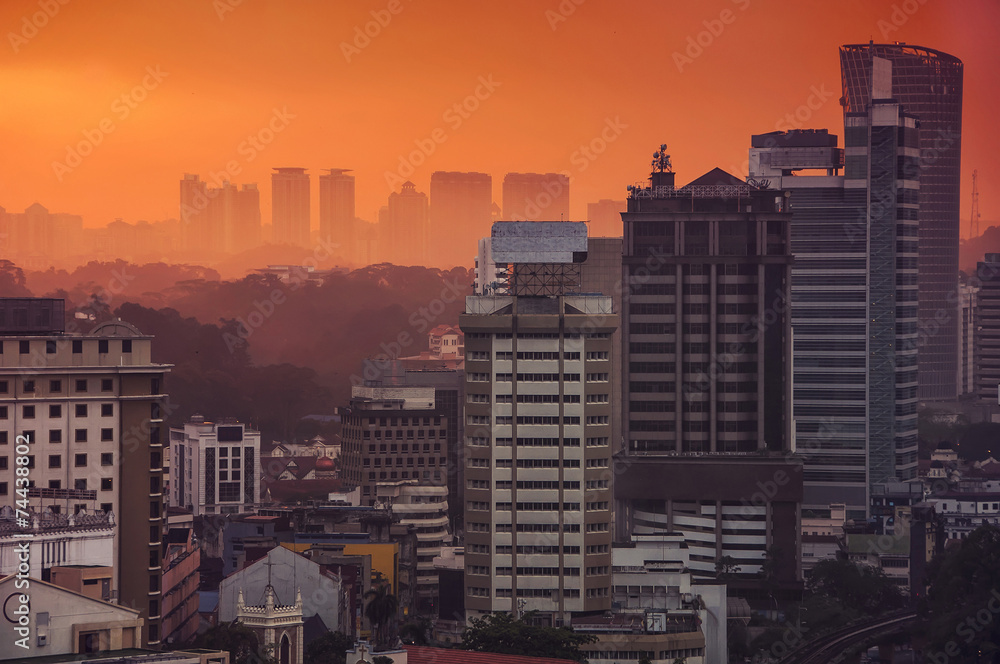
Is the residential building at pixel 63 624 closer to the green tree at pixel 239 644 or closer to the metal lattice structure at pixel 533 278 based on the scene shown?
the green tree at pixel 239 644

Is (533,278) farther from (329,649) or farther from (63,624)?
(63,624)

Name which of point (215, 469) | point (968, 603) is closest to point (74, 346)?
point (968, 603)

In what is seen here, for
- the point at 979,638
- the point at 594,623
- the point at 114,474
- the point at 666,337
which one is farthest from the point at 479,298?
the point at 666,337

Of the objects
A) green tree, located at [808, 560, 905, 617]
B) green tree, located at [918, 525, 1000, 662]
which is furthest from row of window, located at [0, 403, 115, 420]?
green tree, located at [808, 560, 905, 617]

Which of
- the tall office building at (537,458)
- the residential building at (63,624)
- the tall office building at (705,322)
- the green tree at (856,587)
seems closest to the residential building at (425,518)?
the tall office building at (705,322)

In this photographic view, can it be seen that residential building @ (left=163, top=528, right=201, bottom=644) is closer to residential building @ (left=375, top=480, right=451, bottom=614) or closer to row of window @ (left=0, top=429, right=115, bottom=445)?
row of window @ (left=0, top=429, right=115, bottom=445)

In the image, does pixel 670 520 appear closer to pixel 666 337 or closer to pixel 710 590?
A: pixel 666 337

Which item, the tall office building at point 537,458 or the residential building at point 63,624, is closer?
the residential building at point 63,624
